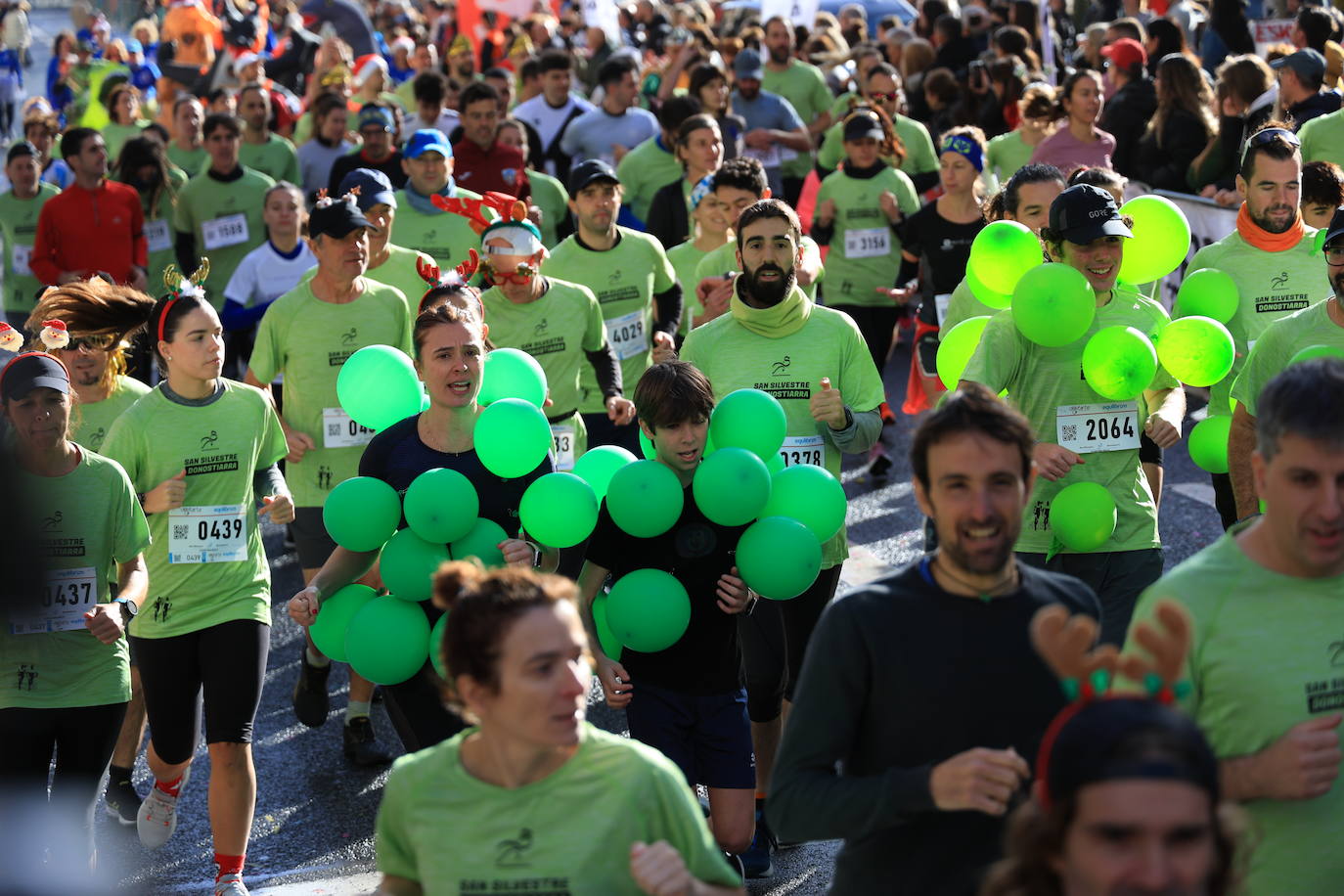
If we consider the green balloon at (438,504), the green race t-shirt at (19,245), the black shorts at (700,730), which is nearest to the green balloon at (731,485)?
the black shorts at (700,730)

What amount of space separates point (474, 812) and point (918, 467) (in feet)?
3.49

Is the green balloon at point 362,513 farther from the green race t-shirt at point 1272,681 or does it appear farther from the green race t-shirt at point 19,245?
the green race t-shirt at point 19,245

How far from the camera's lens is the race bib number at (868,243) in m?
10.8

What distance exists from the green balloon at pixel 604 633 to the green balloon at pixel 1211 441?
2.48 metres

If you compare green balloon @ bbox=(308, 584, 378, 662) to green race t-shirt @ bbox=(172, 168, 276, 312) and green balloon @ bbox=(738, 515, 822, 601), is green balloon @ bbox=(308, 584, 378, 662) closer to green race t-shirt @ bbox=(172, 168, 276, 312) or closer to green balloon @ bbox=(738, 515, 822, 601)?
green balloon @ bbox=(738, 515, 822, 601)

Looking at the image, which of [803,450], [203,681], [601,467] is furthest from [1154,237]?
[203,681]

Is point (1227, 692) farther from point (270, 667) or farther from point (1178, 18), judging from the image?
point (1178, 18)

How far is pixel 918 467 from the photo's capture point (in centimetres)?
347

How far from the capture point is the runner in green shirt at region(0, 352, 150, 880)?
539 centimetres

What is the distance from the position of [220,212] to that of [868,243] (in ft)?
14.4

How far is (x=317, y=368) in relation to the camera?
7.52 metres

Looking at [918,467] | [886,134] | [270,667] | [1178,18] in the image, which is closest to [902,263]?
[886,134]

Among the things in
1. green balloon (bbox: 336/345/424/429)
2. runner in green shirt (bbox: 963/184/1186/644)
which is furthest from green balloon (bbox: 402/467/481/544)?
runner in green shirt (bbox: 963/184/1186/644)

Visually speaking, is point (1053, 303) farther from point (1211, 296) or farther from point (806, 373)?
point (1211, 296)
